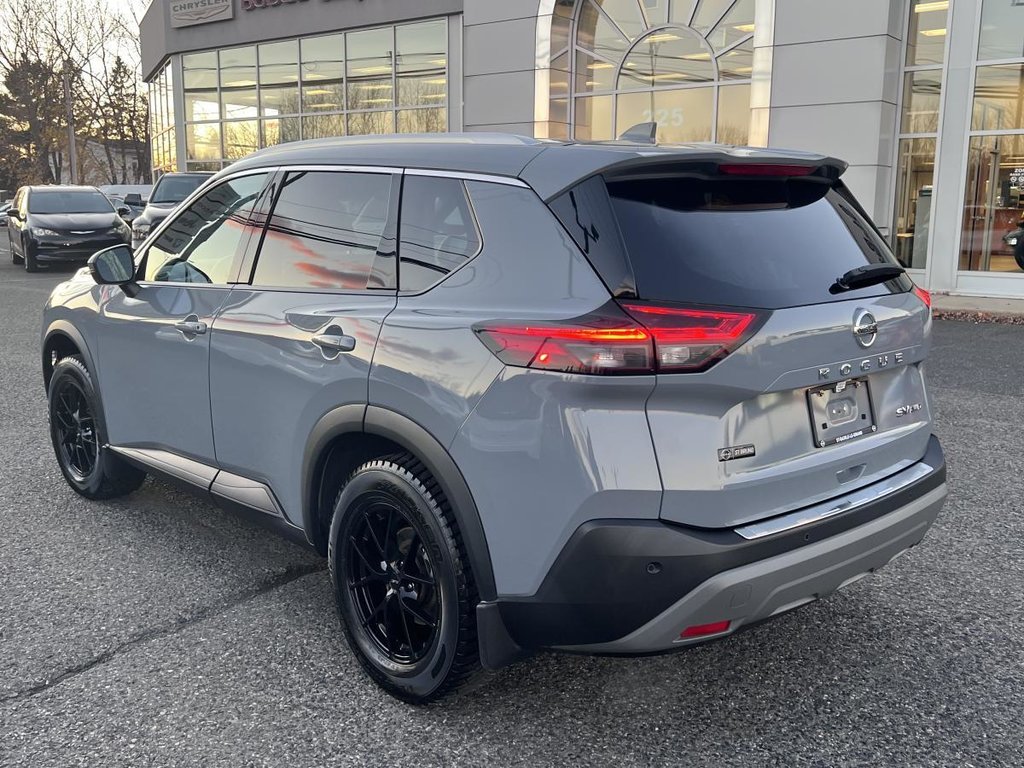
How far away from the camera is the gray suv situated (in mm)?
2383

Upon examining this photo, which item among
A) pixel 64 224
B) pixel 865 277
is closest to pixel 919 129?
pixel 865 277

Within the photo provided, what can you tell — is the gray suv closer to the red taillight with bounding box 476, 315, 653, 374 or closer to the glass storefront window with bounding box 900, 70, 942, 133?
the red taillight with bounding box 476, 315, 653, 374

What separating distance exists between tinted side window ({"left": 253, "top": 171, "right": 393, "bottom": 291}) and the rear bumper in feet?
3.69

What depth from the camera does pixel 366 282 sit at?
304 cm

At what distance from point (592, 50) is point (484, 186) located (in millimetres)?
17604

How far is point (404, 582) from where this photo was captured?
9.51 feet

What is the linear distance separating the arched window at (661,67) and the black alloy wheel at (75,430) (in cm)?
1288

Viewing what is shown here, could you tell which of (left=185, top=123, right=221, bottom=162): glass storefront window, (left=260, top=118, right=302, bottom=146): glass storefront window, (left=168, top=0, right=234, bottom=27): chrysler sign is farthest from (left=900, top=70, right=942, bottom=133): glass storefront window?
(left=185, top=123, right=221, bottom=162): glass storefront window

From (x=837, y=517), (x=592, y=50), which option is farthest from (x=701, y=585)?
(x=592, y=50)

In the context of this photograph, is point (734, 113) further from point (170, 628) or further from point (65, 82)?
point (65, 82)

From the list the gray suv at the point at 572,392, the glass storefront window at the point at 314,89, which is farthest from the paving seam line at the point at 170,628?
the glass storefront window at the point at 314,89

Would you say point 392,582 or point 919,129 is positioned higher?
point 919,129

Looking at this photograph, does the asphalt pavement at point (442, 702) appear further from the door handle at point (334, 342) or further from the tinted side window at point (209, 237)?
the tinted side window at point (209, 237)

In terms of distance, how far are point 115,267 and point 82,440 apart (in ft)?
3.80
